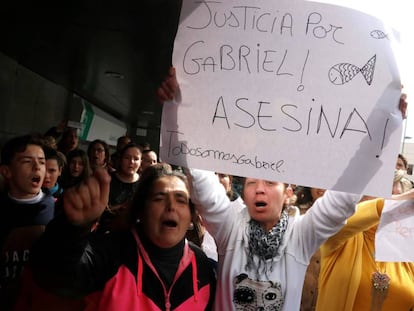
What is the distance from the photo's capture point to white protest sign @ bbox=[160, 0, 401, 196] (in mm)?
1710

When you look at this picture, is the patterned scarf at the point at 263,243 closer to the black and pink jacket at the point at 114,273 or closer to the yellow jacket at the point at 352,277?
the black and pink jacket at the point at 114,273

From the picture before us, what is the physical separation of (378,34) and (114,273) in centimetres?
132

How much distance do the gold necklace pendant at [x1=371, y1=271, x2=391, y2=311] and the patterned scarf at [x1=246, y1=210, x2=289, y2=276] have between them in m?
0.83

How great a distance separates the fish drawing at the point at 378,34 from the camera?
5.65 ft

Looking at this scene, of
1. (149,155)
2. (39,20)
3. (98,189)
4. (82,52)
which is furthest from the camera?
(82,52)

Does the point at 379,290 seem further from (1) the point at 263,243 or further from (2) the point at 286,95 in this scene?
(2) the point at 286,95

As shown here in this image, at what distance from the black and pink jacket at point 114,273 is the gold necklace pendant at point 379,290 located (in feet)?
3.37

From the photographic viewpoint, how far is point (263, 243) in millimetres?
1758

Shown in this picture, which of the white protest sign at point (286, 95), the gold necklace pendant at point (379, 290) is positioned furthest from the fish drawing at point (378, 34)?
the gold necklace pendant at point (379, 290)

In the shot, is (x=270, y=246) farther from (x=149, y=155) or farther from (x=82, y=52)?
(x=82, y=52)

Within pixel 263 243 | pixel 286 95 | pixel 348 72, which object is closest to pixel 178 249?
pixel 263 243

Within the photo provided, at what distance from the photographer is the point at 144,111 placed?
16.2 meters

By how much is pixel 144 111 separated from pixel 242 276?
14.8m

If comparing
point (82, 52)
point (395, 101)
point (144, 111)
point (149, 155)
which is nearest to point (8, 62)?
point (82, 52)
